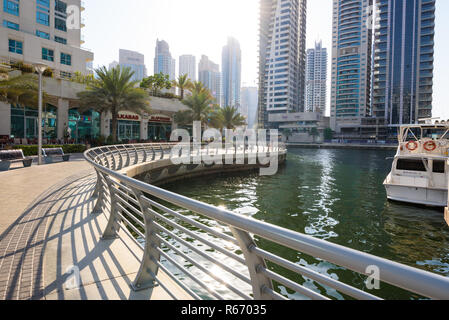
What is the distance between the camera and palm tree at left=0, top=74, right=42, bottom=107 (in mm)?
19569

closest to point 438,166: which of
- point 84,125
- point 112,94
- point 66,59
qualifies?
point 112,94

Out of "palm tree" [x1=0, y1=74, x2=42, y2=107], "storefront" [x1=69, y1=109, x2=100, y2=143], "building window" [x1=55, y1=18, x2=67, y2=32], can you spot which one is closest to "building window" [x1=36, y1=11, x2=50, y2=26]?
"building window" [x1=55, y1=18, x2=67, y2=32]

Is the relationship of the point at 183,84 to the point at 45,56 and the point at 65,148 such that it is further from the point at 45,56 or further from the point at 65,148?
the point at 65,148

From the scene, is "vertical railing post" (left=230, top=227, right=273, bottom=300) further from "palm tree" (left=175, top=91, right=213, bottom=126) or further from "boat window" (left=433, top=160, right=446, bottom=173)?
"palm tree" (left=175, top=91, right=213, bottom=126)

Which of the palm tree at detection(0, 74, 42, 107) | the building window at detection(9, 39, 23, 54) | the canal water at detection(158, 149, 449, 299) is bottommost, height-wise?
the canal water at detection(158, 149, 449, 299)

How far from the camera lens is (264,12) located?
513 ft

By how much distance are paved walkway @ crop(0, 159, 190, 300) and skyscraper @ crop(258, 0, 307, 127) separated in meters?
136

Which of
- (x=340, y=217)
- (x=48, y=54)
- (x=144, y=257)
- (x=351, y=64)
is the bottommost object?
(x=340, y=217)

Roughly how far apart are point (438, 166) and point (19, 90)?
25112 millimetres

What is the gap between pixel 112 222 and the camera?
497 cm

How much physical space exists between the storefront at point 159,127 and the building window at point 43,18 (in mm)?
18825

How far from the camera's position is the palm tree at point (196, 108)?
38.7 m

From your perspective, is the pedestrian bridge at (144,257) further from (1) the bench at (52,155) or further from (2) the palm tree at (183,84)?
(2) the palm tree at (183,84)

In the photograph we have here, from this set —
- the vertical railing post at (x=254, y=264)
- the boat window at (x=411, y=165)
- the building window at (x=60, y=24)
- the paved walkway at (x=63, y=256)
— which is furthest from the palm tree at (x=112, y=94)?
the vertical railing post at (x=254, y=264)
